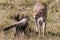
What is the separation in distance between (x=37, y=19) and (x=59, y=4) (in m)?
2.96

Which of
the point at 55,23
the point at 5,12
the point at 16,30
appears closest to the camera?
the point at 16,30

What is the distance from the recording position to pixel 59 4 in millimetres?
11617

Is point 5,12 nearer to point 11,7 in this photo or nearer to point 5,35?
point 11,7

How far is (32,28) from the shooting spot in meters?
9.22

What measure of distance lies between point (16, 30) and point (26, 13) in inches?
91.1

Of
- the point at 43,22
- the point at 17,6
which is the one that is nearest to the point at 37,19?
the point at 43,22

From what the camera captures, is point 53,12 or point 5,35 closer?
point 5,35

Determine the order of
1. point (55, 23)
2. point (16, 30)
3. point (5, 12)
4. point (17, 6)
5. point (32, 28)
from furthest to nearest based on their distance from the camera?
point (17, 6) → point (5, 12) → point (55, 23) → point (32, 28) → point (16, 30)

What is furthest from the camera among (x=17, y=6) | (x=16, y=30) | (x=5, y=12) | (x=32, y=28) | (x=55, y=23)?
(x=17, y=6)

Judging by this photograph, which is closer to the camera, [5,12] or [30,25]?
[30,25]

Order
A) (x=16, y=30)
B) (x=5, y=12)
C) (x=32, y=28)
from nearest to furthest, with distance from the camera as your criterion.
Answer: (x=16, y=30)
(x=32, y=28)
(x=5, y=12)

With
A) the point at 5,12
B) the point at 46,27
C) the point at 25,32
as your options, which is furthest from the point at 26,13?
the point at 25,32

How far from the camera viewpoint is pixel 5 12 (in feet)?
34.8

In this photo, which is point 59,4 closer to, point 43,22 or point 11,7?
point 11,7
